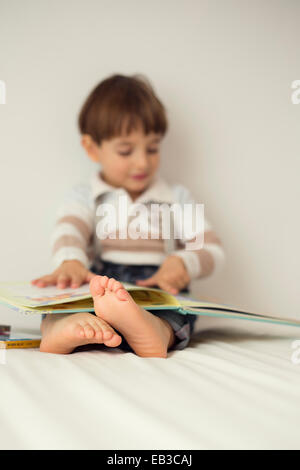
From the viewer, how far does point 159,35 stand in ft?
4.62

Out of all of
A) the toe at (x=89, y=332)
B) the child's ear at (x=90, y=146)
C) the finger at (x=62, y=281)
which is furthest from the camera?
the child's ear at (x=90, y=146)

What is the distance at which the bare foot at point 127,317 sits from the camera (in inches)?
27.3

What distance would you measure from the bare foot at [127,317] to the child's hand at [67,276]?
0.79 ft

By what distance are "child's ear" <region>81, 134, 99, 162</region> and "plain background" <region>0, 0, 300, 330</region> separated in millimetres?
88

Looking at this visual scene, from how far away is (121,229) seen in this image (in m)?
1.24

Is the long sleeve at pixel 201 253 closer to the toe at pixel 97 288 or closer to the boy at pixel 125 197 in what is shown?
the boy at pixel 125 197

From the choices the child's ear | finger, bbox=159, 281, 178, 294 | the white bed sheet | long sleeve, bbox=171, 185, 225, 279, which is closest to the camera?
the white bed sheet

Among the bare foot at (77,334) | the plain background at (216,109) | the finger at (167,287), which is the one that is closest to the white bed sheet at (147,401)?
the bare foot at (77,334)

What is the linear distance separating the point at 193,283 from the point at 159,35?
778mm

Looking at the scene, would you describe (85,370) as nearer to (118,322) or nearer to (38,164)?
(118,322)

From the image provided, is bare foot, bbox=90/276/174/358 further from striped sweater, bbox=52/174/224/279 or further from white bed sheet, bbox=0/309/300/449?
striped sweater, bbox=52/174/224/279

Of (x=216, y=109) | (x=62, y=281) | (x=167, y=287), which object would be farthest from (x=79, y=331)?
(x=216, y=109)

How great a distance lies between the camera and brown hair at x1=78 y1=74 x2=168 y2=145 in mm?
1198

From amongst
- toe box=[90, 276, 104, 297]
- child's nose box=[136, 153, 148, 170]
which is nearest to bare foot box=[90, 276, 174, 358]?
toe box=[90, 276, 104, 297]
